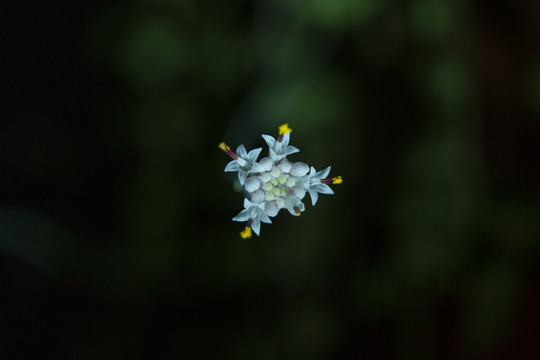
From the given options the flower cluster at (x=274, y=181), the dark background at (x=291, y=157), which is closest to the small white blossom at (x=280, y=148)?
the flower cluster at (x=274, y=181)

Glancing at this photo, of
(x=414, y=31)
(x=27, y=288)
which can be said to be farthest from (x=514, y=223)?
(x=27, y=288)

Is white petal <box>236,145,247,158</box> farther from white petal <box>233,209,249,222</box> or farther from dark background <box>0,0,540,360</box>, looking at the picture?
dark background <box>0,0,540,360</box>

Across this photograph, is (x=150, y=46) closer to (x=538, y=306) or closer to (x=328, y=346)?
(x=328, y=346)

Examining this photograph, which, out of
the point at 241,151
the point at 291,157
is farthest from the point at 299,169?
the point at 291,157

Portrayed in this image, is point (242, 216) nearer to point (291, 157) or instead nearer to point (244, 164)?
point (244, 164)

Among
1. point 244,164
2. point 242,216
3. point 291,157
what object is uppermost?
point 291,157

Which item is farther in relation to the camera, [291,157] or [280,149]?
[291,157]
